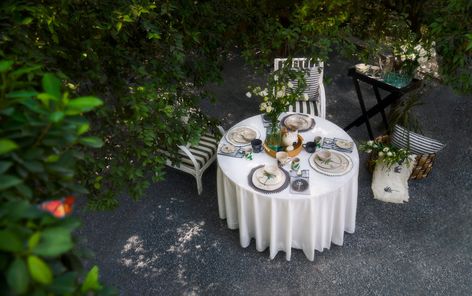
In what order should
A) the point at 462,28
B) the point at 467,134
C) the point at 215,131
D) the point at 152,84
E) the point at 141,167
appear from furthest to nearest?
the point at 467,134 < the point at 215,131 < the point at 462,28 < the point at 141,167 < the point at 152,84

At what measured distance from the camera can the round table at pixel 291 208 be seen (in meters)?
2.81

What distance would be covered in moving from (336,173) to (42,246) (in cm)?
251

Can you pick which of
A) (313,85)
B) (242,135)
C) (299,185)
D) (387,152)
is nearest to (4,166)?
(299,185)

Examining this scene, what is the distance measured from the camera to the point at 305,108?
167 inches

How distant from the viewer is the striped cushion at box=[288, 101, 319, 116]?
4219 millimetres

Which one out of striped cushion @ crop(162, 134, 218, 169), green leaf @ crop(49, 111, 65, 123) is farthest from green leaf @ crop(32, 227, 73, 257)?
striped cushion @ crop(162, 134, 218, 169)

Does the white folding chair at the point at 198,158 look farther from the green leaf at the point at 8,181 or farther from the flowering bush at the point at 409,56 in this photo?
the green leaf at the point at 8,181

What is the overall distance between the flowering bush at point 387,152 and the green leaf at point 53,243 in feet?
11.1

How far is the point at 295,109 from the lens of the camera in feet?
13.9

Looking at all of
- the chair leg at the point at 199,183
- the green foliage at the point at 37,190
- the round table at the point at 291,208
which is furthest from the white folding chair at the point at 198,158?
the green foliage at the point at 37,190

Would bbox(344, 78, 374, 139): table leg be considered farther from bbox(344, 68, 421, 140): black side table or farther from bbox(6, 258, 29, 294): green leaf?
bbox(6, 258, 29, 294): green leaf

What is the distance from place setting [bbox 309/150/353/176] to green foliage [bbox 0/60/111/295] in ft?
7.46

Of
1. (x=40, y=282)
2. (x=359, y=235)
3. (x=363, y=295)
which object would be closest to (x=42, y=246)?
(x=40, y=282)

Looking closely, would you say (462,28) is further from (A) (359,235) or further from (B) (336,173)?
(A) (359,235)
